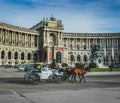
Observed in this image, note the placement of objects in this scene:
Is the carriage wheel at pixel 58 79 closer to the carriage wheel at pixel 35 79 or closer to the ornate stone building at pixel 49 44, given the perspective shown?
the carriage wheel at pixel 35 79

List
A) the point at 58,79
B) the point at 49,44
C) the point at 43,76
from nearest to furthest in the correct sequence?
1. the point at 43,76
2. the point at 58,79
3. the point at 49,44

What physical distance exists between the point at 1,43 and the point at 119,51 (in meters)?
72.4

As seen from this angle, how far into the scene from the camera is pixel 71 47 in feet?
535

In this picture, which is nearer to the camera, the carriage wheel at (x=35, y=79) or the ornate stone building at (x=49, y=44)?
the carriage wheel at (x=35, y=79)

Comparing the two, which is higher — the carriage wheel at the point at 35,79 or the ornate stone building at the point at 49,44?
the ornate stone building at the point at 49,44

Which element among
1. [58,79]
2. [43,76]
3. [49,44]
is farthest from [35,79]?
[49,44]

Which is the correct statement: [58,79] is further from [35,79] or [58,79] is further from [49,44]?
[49,44]

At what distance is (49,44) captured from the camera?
492 ft

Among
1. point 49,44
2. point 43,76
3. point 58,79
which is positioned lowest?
point 58,79

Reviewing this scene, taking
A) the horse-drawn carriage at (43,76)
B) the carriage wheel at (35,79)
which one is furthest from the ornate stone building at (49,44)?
the carriage wheel at (35,79)

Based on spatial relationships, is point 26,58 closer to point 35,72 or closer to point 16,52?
point 16,52

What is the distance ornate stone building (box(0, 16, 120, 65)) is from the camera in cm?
13125

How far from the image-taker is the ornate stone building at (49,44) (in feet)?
431

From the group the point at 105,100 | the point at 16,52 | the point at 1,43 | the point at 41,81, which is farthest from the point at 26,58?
the point at 105,100
